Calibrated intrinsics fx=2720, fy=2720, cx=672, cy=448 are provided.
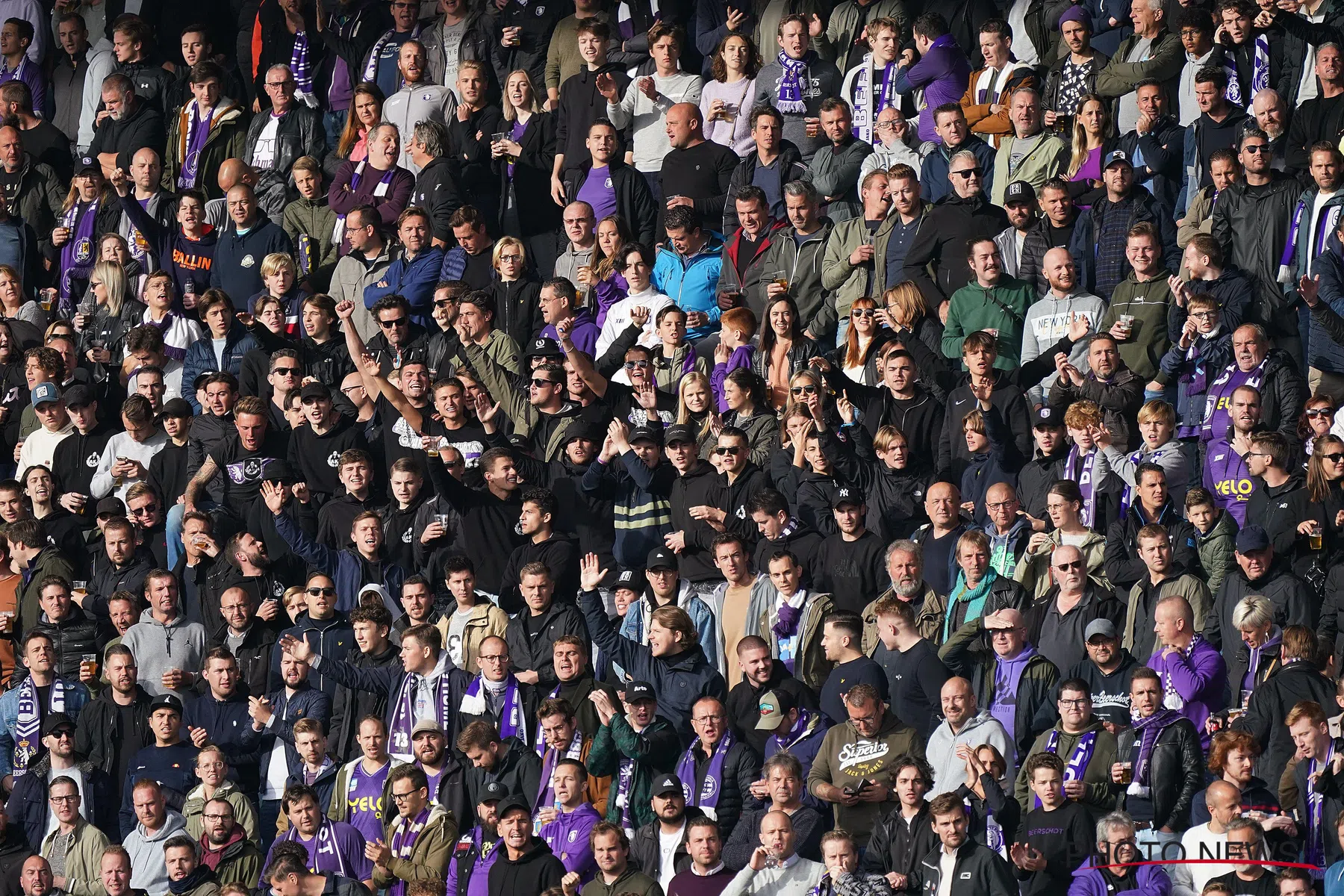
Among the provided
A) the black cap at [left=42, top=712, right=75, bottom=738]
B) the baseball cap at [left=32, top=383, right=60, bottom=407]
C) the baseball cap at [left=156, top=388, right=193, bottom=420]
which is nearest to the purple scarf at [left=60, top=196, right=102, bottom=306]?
the baseball cap at [left=32, top=383, right=60, bottom=407]

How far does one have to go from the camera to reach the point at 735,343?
14.7 meters

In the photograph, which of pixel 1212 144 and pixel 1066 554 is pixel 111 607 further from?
pixel 1212 144

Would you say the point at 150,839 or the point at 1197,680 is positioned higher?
the point at 1197,680

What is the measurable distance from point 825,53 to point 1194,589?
553 cm

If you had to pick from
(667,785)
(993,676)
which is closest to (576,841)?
(667,785)

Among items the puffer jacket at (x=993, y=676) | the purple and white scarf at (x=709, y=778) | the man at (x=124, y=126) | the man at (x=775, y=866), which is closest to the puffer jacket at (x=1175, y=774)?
the puffer jacket at (x=993, y=676)

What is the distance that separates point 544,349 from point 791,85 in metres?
2.58

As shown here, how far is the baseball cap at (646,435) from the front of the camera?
13.9 m

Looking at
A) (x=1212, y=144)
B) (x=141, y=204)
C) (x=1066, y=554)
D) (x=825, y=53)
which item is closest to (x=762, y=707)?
(x=1066, y=554)

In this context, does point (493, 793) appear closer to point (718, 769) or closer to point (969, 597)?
point (718, 769)

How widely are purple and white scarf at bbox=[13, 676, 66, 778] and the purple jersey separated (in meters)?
2.01

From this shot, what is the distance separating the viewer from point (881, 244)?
1498 cm

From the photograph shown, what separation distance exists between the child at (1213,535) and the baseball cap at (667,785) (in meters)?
2.61

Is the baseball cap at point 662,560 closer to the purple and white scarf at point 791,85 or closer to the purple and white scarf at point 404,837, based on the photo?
the purple and white scarf at point 404,837
